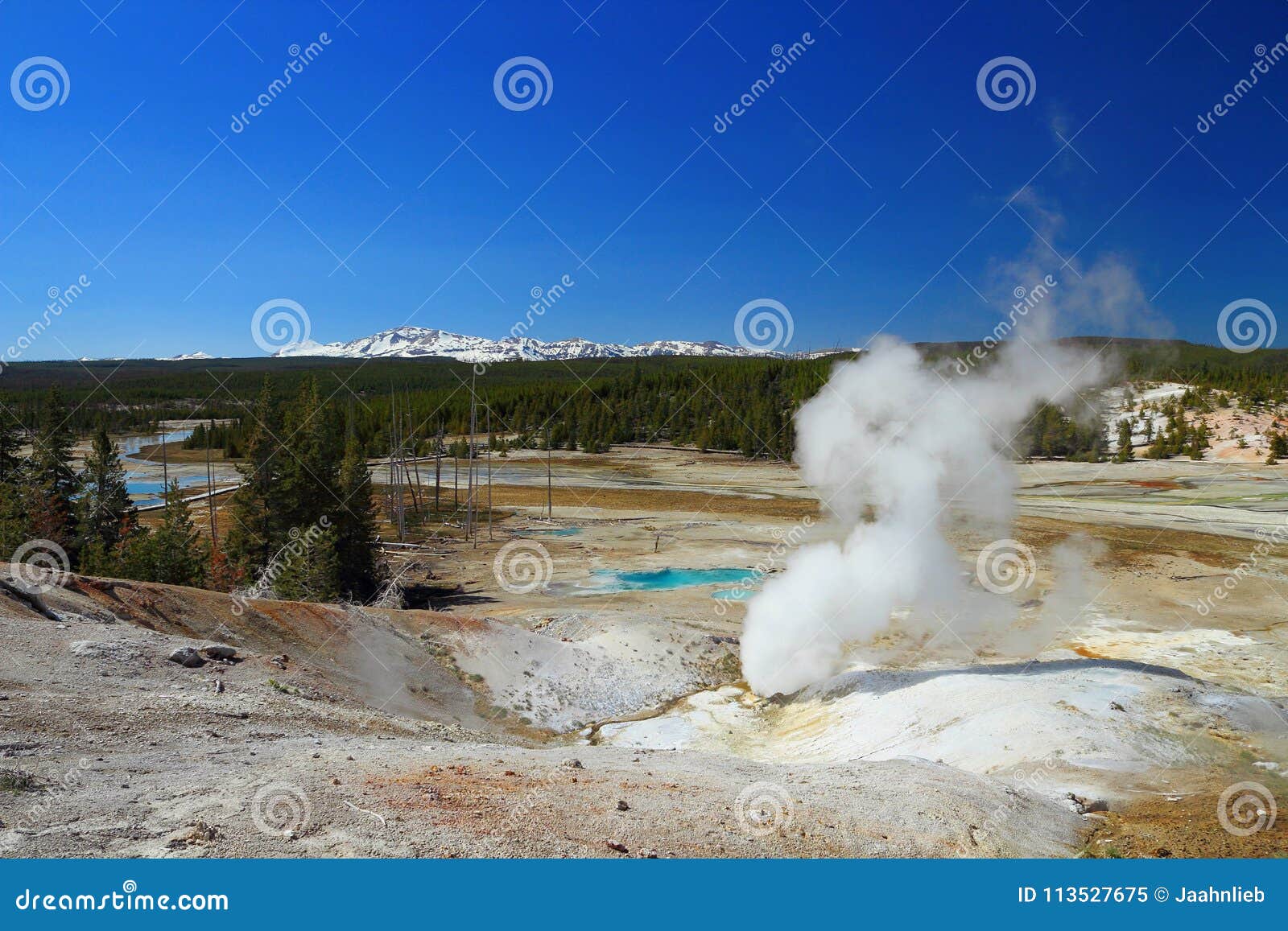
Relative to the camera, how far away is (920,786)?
1075 centimetres

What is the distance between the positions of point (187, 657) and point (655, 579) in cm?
2430

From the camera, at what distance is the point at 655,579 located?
36562 millimetres

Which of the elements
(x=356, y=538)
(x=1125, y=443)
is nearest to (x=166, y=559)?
(x=356, y=538)

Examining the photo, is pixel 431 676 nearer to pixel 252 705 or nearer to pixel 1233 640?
pixel 252 705

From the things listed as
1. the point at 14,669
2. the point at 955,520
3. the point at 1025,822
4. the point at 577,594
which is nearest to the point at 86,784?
the point at 14,669

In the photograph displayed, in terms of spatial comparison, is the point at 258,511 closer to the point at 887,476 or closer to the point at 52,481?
the point at 52,481

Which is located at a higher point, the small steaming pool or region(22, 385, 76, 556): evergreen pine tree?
region(22, 385, 76, 556): evergreen pine tree

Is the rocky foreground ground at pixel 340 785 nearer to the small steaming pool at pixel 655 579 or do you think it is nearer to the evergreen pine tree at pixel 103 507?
→ the small steaming pool at pixel 655 579

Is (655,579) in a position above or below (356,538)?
below

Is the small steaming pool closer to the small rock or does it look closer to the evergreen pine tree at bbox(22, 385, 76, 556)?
the small rock

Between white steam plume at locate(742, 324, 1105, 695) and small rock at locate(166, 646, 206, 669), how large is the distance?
12.7 meters

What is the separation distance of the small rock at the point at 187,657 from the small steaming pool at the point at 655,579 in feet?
65.6

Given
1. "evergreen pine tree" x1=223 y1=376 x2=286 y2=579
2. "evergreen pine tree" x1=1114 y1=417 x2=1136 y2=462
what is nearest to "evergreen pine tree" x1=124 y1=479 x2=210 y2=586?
"evergreen pine tree" x1=223 y1=376 x2=286 y2=579

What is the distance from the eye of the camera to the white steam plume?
1805 centimetres
